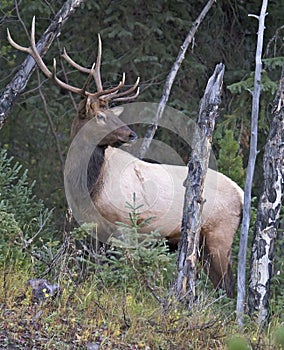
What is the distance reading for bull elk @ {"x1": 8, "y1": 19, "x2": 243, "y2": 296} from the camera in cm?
809

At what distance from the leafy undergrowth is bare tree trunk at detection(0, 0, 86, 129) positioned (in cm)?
230

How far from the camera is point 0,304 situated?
561cm

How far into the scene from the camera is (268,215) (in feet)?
22.2

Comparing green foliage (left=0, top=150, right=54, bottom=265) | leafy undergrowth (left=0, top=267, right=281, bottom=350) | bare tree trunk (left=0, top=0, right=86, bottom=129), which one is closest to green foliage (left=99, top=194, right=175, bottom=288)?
leafy undergrowth (left=0, top=267, right=281, bottom=350)

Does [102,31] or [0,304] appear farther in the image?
[102,31]

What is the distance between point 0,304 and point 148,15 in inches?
259

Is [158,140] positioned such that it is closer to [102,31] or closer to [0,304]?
[102,31]

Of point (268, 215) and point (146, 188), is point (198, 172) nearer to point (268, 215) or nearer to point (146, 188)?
point (268, 215)

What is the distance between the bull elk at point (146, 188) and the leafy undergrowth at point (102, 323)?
2024mm

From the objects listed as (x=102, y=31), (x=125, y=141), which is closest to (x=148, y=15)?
(x=102, y=31)

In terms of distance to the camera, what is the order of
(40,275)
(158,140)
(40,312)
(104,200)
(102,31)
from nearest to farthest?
1. (40,312)
2. (40,275)
3. (104,200)
4. (102,31)
5. (158,140)

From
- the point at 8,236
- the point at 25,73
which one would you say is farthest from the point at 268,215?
the point at 25,73

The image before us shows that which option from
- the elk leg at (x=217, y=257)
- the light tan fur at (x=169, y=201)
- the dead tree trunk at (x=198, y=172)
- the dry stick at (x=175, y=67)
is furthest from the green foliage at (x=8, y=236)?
the dry stick at (x=175, y=67)

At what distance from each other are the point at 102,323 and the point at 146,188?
105 inches
